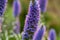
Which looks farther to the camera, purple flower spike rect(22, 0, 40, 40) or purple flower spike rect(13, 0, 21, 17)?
purple flower spike rect(13, 0, 21, 17)

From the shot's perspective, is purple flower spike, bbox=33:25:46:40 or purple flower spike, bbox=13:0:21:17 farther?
purple flower spike, bbox=13:0:21:17

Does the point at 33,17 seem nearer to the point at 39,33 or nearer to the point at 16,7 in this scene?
the point at 39,33

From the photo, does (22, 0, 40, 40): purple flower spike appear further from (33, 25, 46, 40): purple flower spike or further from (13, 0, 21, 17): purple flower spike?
(13, 0, 21, 17): purple flower spike

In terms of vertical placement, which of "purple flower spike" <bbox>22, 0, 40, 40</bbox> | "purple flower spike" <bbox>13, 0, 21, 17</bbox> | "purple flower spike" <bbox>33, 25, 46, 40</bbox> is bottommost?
"purple flower spike" <bbox>33, 25, 46, 40</bbox>

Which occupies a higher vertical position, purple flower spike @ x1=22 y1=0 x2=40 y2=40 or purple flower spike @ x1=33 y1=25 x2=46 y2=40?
purple flower spike @ x1=22 y1=0 x2=40 y2=40

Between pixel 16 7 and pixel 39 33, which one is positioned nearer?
pixel 39 33

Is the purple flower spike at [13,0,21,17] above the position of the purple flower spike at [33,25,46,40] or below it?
above

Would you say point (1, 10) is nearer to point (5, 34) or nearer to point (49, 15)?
point (5, 34)

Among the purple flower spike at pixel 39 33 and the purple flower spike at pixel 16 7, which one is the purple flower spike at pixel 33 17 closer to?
the purple flower spike at pixel 39 33

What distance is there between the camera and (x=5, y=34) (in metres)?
0.99

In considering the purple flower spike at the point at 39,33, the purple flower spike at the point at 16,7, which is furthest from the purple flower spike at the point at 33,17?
the purple flower spike at the point at 16,7

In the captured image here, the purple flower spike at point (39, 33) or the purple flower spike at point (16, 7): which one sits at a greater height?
the purple flower spike at point (16, 7)

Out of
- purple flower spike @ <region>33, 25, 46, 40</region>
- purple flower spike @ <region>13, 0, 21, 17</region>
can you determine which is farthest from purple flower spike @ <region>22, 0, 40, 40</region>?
purple flower spike @ <region>13, 0, 21, 17</region>

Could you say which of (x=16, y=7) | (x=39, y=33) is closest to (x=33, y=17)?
(x=39, y=33)
